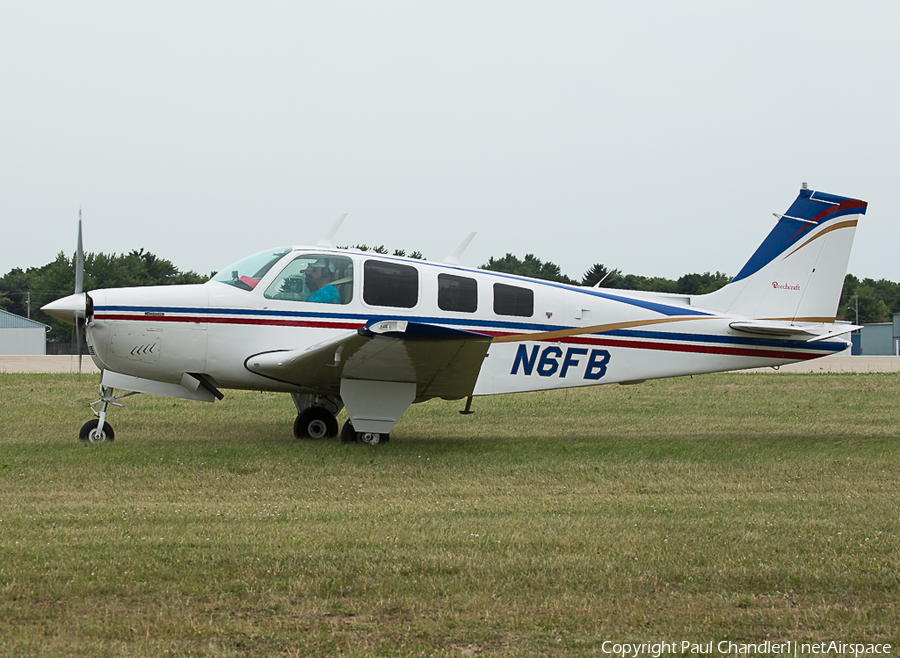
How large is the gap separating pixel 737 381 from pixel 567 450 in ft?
44.0

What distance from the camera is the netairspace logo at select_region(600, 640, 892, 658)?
11.2ft

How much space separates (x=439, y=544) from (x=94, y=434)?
6074 millimetres

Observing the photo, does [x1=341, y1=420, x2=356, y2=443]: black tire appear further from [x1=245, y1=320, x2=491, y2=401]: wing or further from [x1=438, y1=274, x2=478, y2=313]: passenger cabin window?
[x1=438, y1=274, x2=478, y2=313]: passenger cabin window

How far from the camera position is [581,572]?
4.46 meters

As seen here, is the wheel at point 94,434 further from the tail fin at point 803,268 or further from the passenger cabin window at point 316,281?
the tail fin at point 803,268

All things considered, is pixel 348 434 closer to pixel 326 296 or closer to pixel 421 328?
pixel 326 296

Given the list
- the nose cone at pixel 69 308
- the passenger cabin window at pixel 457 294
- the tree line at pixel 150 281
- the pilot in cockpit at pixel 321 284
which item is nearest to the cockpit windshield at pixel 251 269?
the pilot in cockpit at pixel 321 284

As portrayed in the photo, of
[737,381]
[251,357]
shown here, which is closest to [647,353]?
[251,357]

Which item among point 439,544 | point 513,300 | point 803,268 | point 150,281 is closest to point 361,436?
point 513,300

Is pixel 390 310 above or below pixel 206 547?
above

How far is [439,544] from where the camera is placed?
5004 mm

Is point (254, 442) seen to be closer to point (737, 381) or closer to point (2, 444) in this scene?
point (2, 444)

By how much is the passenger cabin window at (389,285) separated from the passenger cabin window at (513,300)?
104 cm

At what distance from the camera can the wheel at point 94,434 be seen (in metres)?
9.48
